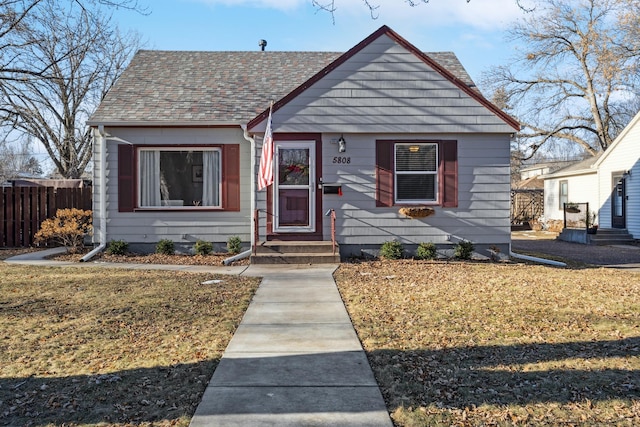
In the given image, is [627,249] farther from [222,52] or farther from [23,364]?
[23,364]

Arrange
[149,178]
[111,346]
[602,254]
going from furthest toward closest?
[602,254]
[149,178]
[111,346]

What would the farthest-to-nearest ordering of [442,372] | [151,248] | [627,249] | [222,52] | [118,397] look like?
[627,249] → [222,52] → [151,248] → [442,372] → [118,397]

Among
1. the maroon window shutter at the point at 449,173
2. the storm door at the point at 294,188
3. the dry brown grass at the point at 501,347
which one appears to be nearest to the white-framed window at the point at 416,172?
the maroon window shutter at the point at 449,173

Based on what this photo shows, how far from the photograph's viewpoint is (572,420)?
3.52m

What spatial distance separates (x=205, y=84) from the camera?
13.5 m

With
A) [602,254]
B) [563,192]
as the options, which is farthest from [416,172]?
[563,192]

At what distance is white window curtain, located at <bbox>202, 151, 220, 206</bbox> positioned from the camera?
40.5 feet

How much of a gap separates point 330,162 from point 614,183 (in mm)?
→ 14899

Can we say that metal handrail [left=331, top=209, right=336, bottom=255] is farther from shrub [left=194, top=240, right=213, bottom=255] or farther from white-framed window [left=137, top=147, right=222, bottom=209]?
shrub [left=194, top=240, right=213, bottom=255]

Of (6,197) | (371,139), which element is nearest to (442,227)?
(371,139)

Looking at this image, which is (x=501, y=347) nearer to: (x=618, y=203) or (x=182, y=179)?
(x=182, y=179)

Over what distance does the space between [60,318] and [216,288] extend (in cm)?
239

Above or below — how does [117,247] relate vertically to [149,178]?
below

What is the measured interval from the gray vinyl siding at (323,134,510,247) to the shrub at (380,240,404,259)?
249 mm
